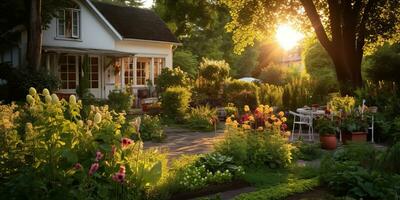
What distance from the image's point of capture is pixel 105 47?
26.4 m

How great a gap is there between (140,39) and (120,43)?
1192 mm

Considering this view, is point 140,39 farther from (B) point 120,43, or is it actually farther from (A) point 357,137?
(A) point 357,137

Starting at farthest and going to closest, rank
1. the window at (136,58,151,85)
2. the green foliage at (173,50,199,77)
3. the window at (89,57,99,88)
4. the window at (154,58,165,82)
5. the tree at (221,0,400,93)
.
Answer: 1. the green foliage at (173,50,199,77)
2. the window at (154,58,165,82)
3. the window at (136,58,151,85)
4. the window at (89,57,99,88)
5. the tree at (221,0,400,93)

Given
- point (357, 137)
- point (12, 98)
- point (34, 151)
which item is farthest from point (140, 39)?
point (34, 151)

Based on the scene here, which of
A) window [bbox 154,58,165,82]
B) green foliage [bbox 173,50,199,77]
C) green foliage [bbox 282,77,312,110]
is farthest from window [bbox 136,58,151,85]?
green foliage [bbox 173,50,199,77]

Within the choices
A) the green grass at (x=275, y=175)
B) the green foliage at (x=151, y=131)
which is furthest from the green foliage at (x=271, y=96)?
the green grass at (x=275, y=175)

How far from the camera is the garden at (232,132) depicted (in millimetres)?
5250

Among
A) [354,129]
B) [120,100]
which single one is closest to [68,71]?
[120,100]

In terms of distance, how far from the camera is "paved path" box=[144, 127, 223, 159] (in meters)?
10.8

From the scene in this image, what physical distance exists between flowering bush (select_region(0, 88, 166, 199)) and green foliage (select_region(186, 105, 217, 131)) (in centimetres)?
965

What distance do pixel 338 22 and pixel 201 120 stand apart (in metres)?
7.32

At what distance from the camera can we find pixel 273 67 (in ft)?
125

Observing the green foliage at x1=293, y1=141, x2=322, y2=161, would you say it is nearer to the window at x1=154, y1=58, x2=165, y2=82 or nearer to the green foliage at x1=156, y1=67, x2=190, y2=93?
the green foliage at x1=156, y1=67, x2=190, y2=93

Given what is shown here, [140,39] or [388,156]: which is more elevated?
[140,39]
